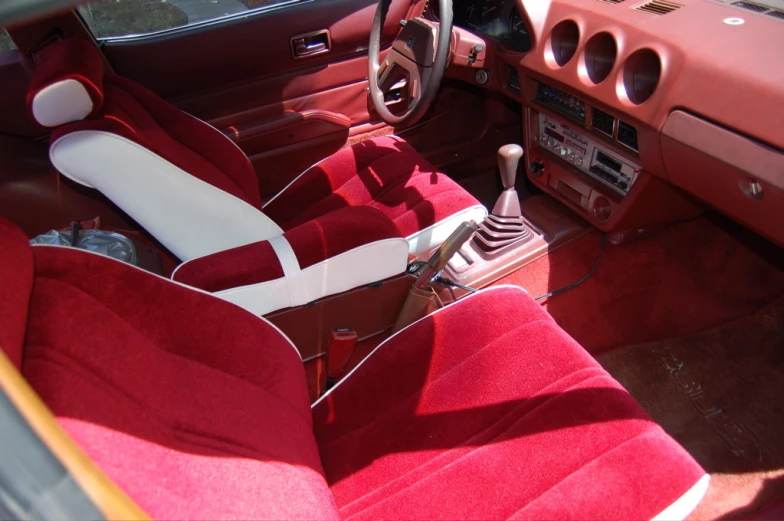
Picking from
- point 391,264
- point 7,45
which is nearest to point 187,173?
point 391,264

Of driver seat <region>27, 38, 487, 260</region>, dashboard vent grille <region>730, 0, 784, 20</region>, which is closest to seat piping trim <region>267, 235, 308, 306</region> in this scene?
driver seat <region>27, 38, 487, 260</region>

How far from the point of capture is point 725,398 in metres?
1.71

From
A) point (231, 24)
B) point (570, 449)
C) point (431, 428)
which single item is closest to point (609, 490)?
point (570, 449)

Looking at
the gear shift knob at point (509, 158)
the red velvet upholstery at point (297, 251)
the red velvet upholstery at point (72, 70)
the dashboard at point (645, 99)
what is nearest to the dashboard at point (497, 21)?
the dashboard at point (645, 99)

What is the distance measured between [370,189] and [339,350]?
622 millimetres

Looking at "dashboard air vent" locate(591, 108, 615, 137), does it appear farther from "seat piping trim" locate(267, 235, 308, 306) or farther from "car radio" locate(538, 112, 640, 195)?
"seat piping trim" locate(267, 235, 308, 306)

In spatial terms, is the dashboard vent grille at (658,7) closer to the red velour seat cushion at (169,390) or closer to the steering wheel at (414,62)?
the steering wheel at (414,62)

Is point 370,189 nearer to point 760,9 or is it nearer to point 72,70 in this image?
point 72,70

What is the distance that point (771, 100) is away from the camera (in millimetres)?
1147

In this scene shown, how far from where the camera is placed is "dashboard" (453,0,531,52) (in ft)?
6.09

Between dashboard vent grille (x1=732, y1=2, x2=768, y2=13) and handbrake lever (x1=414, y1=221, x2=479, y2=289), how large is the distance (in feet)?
2.93

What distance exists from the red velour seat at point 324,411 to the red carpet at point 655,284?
605mm

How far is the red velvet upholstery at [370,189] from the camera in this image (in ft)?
5.65

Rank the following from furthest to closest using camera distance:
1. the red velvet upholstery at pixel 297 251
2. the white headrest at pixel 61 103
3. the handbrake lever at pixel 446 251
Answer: the handbrake lever at pixel 446 251 → the red velvet upholstery at pixel 297 251 → the white headrest at pixel 61 103
